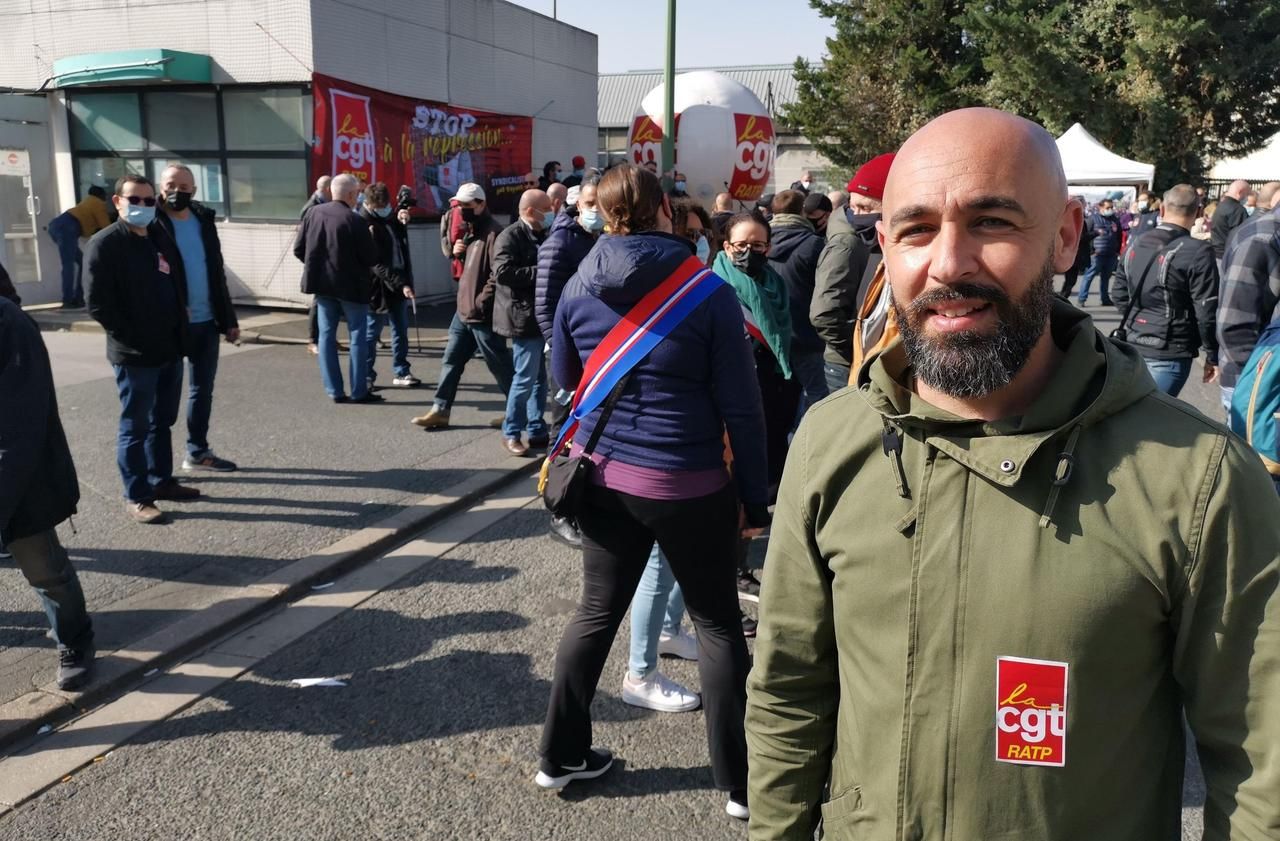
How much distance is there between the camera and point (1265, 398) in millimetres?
4258

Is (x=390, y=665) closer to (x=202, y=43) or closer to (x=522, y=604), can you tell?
(x=522, y=604)

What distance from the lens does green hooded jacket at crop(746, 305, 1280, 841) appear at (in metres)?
1.29

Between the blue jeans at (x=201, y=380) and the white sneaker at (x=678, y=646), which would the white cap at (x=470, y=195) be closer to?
the blue jeans at (x=201, y=380)

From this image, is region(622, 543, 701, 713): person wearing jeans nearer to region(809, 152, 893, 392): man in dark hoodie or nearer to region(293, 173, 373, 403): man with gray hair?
region(809, 152, 893, 392): man in dark hoodie

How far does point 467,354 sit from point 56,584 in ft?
14.3

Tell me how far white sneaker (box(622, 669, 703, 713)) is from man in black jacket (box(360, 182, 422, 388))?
5945mm

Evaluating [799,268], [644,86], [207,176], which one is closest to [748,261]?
[799,268]

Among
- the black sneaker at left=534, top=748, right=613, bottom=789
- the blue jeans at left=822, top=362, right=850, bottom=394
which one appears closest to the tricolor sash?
the black sneaker at left=534, top=748, right=613, bottom=789

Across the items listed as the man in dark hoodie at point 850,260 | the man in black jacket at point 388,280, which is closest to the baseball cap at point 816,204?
the man in dark hoodie at point 850,260

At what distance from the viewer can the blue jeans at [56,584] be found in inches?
147

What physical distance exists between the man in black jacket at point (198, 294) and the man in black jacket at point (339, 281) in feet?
5.96

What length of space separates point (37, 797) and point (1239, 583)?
138 inches

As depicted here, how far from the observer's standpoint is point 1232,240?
5238mm

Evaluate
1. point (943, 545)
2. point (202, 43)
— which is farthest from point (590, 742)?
point (202, 43)
